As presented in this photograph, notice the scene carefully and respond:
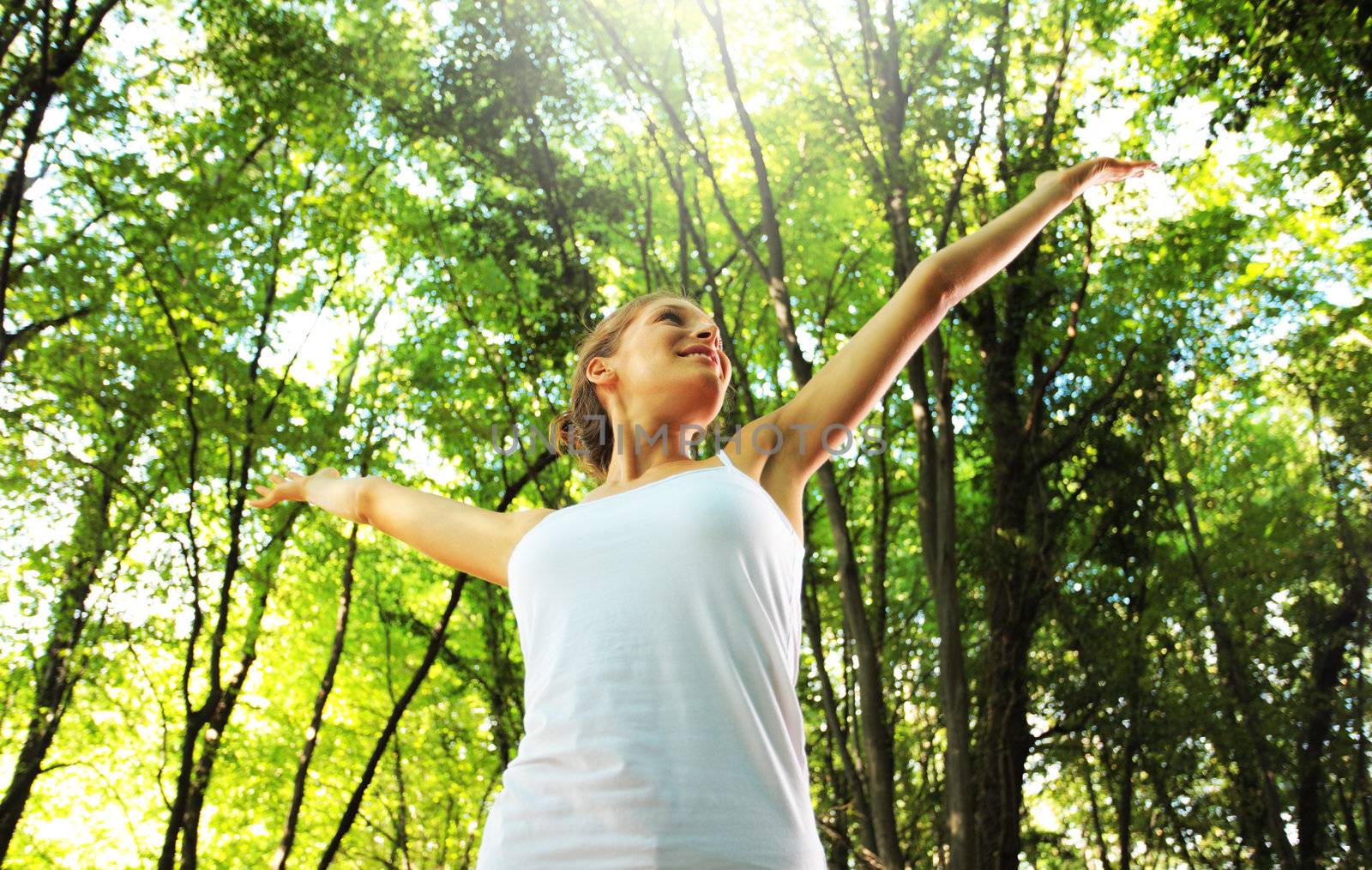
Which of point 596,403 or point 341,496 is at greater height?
point 596,403

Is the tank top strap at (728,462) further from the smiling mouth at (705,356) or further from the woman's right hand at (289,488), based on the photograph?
the woman's right hand at (289,488)

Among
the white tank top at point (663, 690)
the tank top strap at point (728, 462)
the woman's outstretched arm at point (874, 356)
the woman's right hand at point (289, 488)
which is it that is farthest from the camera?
the woman's right hand at point (289, 488)

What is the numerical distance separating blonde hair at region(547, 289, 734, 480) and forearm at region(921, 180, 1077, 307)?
1.50 ft

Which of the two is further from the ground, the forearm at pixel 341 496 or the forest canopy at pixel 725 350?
the forest canopy at pixel 725 350

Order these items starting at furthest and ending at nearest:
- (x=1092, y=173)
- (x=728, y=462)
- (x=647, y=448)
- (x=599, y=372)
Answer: (x=1092, y=173) < (x=599, y=372) < (x=647, y=448) < (x=728, y=462)

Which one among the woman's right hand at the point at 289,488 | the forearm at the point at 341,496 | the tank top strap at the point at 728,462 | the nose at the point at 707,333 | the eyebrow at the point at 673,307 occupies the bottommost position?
the tank top strap at the point at 728,462

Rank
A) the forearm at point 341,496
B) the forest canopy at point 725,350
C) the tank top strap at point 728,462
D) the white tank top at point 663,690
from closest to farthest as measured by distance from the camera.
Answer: the white tank top at point 663,690 < the tank top strap at point 728,462 < the forearm at point 341,496 < the forest canopy at point 725,350

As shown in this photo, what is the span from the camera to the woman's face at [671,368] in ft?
5.38

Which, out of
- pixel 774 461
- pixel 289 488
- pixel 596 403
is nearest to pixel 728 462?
pixel 774 461

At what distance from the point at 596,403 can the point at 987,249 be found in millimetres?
741

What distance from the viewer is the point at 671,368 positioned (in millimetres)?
1651

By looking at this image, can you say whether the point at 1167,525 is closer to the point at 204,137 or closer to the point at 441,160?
the point at 441,160

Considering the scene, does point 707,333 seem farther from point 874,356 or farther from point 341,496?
point 341,496

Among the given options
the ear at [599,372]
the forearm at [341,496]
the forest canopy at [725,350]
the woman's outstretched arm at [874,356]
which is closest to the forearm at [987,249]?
the woman's outstretched arm at [874,356]
